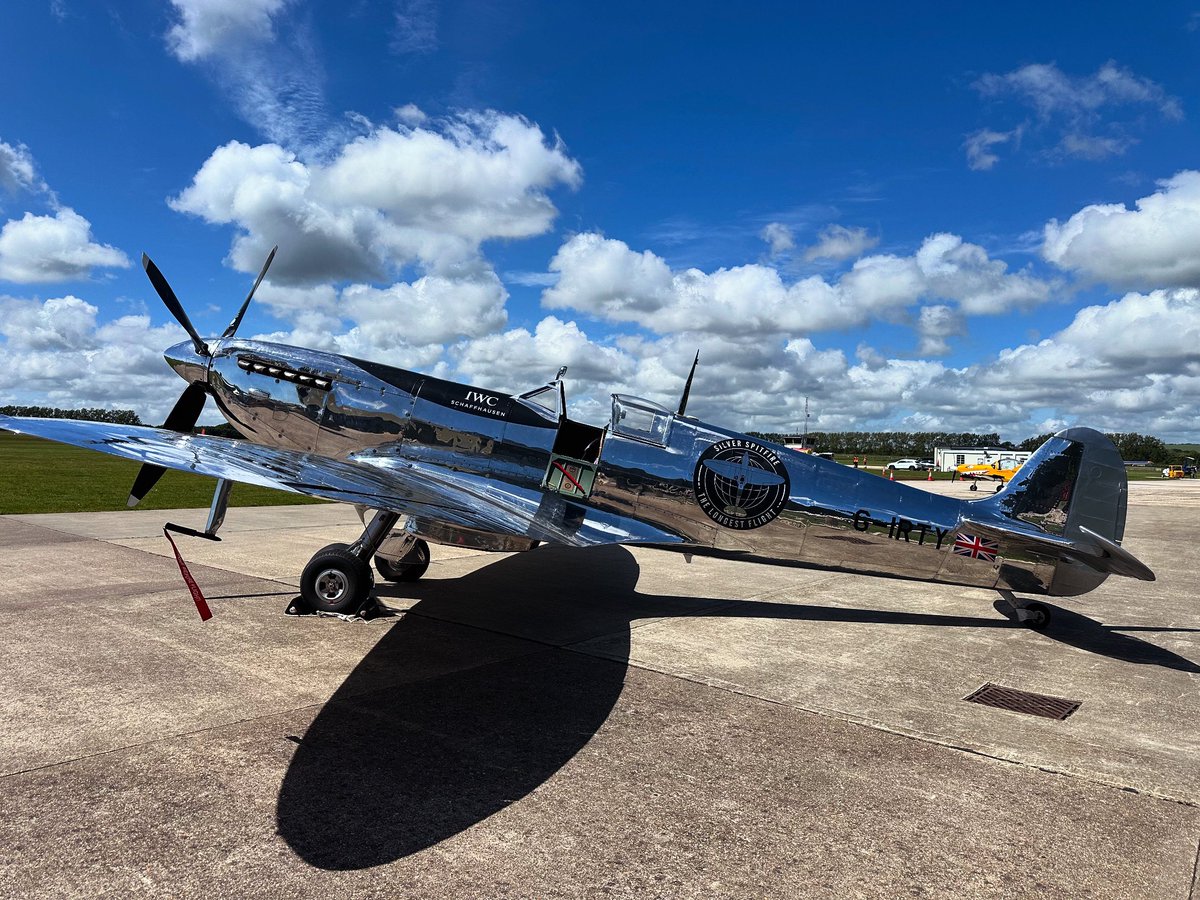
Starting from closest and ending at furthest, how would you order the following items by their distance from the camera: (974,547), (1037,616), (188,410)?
1. (974,547)
2. (1037,616)
3. (188,410)

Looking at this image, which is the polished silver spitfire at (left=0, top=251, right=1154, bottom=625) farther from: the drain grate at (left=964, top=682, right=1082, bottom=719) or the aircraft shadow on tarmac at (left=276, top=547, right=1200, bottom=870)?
the drain grate at (left=964, top=682, right=1082, bottom=719)

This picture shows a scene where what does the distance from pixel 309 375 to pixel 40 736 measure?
488 centimetres

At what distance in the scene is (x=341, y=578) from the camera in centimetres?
747

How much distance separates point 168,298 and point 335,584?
467 cm

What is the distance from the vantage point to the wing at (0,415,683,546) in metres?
5.17

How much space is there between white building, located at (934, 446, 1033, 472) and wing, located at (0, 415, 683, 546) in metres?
67.4

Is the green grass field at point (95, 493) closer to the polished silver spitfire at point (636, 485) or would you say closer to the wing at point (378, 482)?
the polished silver spitfire at point (636, 485)

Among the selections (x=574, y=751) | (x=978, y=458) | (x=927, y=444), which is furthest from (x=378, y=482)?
Answer: (x=927, y=444)

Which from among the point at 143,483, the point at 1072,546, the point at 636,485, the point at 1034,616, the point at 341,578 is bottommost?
the point at 341,578

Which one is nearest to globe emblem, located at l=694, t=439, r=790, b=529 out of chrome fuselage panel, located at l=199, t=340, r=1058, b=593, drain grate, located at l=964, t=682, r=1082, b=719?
chrome fuselage panel, located at l=199, t=340, r=1058, b=593

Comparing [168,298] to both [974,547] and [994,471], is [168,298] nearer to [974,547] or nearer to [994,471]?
[974,547]

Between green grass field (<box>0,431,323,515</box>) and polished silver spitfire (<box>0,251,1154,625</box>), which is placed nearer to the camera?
polished silver spitfire (<box>0,251,1154,625</box>)

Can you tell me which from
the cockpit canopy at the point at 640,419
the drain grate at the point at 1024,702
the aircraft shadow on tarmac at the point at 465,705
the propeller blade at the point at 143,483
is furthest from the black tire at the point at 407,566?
the drain grate at the point at 1024,702

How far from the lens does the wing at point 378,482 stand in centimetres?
517
